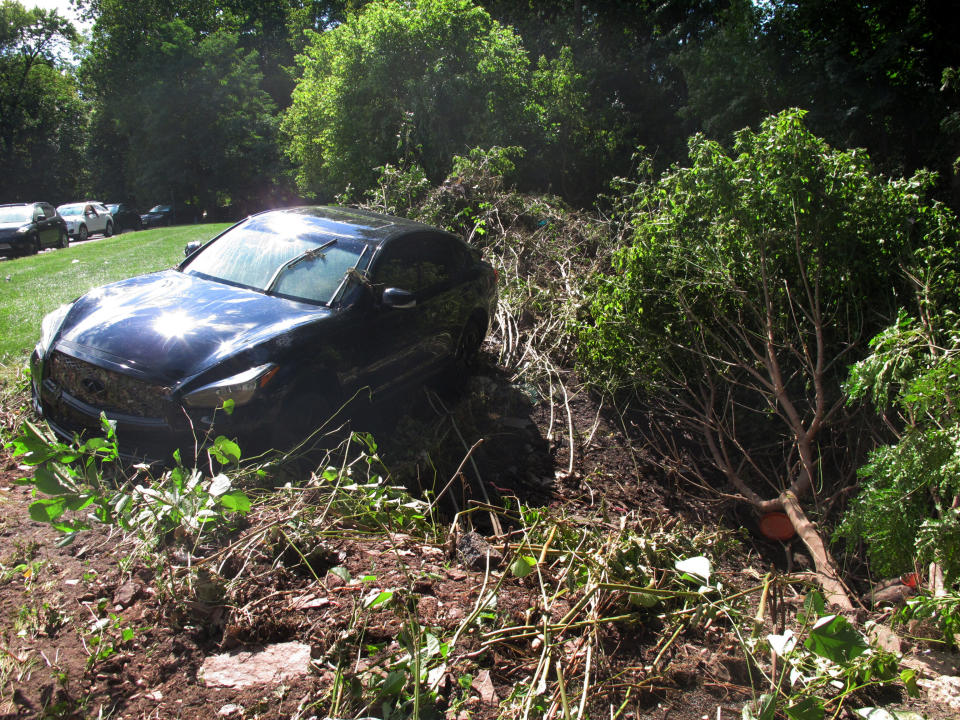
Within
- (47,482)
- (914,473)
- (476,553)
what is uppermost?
(47,482)

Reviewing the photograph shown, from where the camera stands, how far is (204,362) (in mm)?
4027

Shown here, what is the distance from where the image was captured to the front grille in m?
3.92

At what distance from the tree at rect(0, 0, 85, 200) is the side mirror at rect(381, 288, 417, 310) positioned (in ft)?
141

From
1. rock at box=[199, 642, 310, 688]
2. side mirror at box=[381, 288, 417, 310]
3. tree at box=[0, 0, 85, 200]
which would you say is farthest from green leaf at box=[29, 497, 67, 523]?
tree at box=[0, 0, 85, 200]

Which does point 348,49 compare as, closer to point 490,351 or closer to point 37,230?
point 490,351

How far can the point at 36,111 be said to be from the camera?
40.4 metres

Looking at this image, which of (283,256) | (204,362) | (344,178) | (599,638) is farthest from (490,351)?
(344,178)

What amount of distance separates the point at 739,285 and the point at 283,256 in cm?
357

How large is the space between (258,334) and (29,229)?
58.8ft

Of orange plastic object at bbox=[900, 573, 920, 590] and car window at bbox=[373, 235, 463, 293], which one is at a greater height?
car window at bbox=[373, 235, 463, 293]

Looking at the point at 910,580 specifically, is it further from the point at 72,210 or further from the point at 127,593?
the point at 72,210

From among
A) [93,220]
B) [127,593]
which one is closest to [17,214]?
[93,220]

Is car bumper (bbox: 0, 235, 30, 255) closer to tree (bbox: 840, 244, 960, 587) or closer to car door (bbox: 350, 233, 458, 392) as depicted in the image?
car door (bbox: 350, 233, 458, 392)

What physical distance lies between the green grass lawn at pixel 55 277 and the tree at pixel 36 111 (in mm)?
29268
